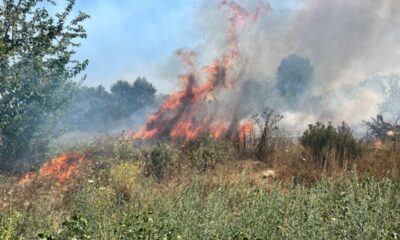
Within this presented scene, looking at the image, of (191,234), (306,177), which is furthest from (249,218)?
(306,177)

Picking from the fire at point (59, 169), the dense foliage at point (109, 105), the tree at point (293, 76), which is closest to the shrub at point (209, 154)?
the fire at point (59, 169)

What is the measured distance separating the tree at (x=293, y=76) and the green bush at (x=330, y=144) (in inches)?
690

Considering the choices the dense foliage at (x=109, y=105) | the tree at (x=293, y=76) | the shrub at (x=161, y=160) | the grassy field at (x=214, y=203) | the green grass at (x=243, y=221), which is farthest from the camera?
the dense foliage at (x=109, y=105)

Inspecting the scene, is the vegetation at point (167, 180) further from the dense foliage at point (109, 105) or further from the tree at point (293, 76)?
the dense foliage at point (109, 105)

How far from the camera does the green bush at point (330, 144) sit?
1156cm

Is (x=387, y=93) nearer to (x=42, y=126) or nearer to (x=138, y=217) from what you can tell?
(x=42, y=126)

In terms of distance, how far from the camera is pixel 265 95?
27234 millimetres

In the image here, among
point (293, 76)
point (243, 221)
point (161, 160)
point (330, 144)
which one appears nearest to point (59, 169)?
point (161, 160)

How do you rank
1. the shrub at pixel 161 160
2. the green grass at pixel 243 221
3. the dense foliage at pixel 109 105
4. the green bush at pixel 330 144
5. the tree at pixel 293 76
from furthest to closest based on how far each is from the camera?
the dense foliage at pixel 109 105 → the tree at pixel 293 76 → the shrub at pixel 161 160 → the green bush at pixel 330 144 → the green grass at pixel 243 221

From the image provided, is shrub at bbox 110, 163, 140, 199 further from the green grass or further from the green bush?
the green bush

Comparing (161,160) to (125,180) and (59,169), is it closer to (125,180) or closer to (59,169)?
(125,180)

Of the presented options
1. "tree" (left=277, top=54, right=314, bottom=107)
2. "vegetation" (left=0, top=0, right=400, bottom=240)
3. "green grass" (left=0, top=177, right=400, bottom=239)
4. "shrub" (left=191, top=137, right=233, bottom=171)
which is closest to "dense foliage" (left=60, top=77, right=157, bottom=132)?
"tree" (left=277, top=54, right=314, bottom=107)

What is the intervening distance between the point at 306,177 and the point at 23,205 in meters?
6.04

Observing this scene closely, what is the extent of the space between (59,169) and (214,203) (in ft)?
29.4
